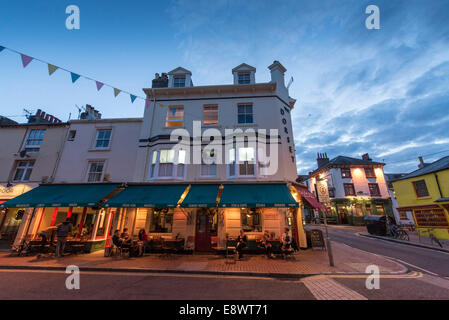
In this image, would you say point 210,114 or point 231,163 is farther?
point 210,114

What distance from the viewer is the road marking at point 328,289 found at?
5.27 m

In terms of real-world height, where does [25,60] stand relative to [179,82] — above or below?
below

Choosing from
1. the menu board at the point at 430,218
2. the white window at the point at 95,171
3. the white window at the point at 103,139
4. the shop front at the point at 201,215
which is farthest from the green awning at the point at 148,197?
the menu board at the point at 430,218

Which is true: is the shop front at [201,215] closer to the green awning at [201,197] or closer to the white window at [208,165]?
the green awning at [201,197]

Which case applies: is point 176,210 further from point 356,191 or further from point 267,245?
point 356,191

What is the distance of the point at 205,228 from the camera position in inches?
458

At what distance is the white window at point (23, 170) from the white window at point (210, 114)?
14.6 meters

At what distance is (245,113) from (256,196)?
22.2 feet

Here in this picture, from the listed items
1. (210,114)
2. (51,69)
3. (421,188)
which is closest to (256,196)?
(210,114)

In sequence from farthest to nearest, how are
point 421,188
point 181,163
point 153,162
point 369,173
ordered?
point 369,173 < point 421,188 < point 153,162 < point 181,163

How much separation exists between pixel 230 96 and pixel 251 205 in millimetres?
8838

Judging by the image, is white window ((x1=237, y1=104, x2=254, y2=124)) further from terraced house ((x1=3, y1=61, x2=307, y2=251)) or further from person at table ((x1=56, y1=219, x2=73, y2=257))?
person at table ((x1=56, y1=219, x2=73, y2=257))
